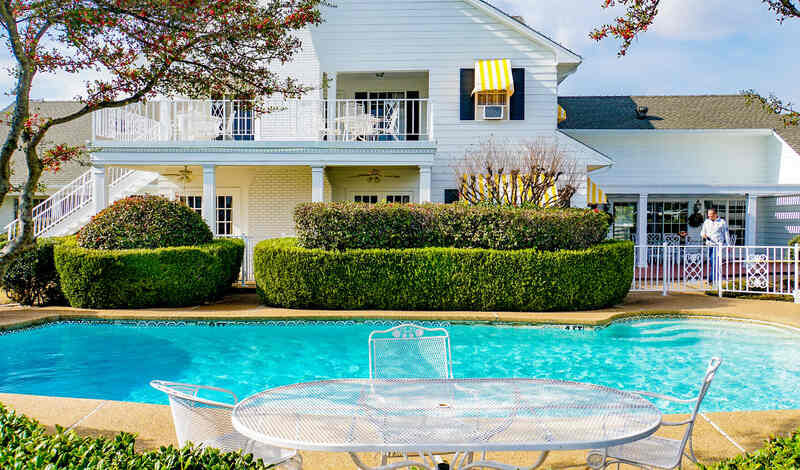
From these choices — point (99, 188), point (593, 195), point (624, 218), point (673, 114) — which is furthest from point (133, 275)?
point (673, 114)

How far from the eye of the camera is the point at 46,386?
7.09 meters

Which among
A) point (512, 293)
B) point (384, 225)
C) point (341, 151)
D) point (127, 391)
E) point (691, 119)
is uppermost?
point (691, 119)

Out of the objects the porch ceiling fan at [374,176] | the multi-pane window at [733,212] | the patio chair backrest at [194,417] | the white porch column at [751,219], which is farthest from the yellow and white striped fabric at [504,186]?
the patio chair backrest at [194,417]

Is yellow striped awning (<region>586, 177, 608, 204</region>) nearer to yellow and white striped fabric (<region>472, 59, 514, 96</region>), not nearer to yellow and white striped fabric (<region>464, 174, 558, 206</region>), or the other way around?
yellow and white striped fabric (<region>464, 174, 558, 206</region>)

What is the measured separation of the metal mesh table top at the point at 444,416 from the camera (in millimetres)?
2867

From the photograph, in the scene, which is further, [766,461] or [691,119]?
[691,119]

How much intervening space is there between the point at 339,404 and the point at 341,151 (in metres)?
11.8

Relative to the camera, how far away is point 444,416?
324cm

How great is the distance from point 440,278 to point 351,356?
3.03 meters

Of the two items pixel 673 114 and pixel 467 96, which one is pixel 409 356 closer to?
pixel 467 96

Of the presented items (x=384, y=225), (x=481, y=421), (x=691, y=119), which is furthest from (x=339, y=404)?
(x=691, y=119)

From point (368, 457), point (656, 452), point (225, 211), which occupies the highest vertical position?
point (225, 211)

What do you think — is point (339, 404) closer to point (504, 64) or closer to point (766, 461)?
point (766, 461)

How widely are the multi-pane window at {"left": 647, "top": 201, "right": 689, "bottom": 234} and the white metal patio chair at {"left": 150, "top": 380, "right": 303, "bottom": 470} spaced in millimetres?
21012
